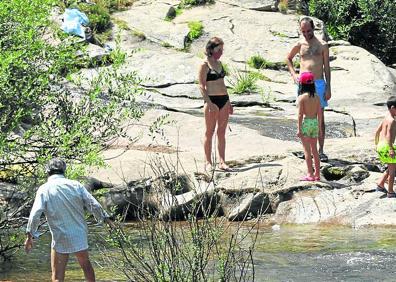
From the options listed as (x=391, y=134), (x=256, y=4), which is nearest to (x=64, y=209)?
(x=391, y=134)

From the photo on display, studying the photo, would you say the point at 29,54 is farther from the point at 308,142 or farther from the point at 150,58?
the point at 150,58

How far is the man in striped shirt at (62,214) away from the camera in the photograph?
788 centimetres

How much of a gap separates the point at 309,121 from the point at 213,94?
4.27 feet

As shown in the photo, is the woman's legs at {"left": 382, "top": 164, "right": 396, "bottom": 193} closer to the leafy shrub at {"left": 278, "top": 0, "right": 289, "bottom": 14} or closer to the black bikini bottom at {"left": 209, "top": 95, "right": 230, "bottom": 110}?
the black bikini bottom at {"left": 209, "top": 95, "right": 230, "bottom": 110}

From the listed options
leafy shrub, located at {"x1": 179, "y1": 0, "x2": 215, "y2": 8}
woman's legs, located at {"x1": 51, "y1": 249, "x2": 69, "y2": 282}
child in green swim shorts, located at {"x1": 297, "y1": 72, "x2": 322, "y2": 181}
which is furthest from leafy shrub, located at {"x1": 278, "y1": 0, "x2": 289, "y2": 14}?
woman's legs, located at {"x1": 51, "y1": 249, "x2": 69, "y2": 282}

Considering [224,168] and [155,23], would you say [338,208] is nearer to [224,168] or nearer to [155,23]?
[224,168]

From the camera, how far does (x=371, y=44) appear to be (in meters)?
27.7

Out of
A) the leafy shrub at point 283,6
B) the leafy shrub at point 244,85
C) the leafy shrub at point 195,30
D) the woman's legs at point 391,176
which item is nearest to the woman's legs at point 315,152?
the woman's legs at point 391,176

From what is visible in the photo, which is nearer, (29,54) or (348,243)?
(29,54)

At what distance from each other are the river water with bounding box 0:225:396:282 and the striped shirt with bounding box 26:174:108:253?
653mm

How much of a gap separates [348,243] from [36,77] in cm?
379

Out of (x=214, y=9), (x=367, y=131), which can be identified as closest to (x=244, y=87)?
(x=367, y=131)

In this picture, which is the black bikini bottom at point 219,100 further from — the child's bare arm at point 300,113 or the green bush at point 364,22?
the green bush at point 364,22

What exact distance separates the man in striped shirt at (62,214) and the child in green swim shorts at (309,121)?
5079mm
